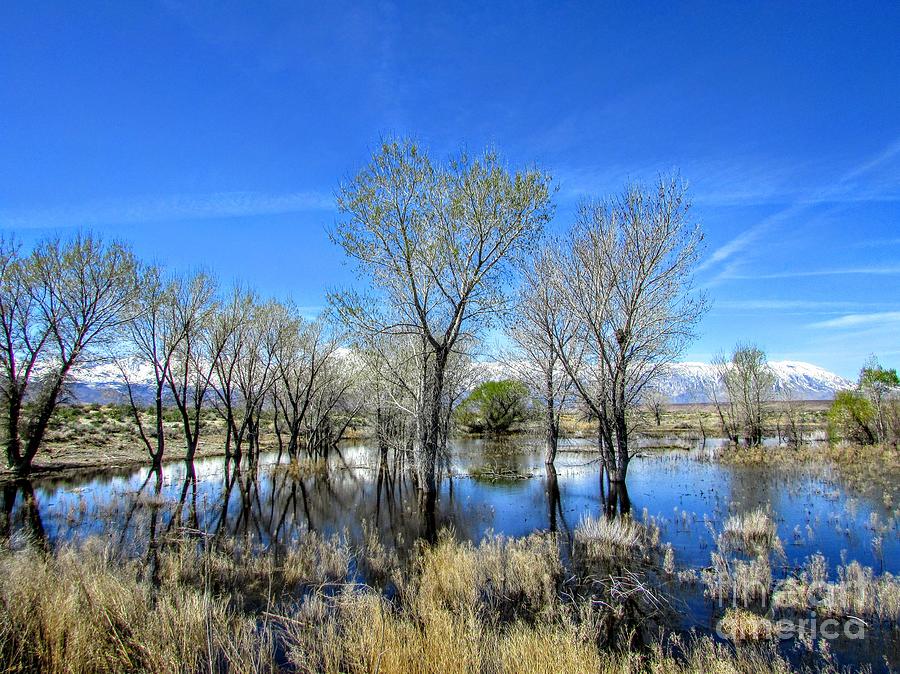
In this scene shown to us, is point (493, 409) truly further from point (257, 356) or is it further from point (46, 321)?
point (46, 321)

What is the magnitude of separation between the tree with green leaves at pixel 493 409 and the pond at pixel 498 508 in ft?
89.5

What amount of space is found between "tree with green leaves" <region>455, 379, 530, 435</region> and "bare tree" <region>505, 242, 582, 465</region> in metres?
25.3

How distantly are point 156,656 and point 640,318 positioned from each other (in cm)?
1835

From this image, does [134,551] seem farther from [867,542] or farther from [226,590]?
[867,542]

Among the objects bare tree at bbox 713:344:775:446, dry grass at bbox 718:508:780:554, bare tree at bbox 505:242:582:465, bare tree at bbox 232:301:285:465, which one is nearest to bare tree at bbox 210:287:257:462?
bare tree at bbox 232:301:285:465

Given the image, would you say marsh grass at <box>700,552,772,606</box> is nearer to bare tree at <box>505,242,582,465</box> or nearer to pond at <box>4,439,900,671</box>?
pond at <box>4,439,900,671</box>

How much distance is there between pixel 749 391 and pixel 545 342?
25356 millimetres

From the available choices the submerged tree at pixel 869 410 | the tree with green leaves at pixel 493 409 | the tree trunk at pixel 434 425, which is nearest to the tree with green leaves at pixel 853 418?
the submerged tree at pixel 869 410

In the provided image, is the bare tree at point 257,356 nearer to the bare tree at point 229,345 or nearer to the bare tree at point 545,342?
the bare tree at point 229,345

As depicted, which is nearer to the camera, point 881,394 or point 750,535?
point 750,535

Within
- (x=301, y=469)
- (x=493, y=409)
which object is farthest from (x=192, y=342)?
(x=493, y=409)

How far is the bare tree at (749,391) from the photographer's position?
121 ft

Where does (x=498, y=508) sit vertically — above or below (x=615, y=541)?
below

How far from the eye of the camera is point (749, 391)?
37531 millimetres
